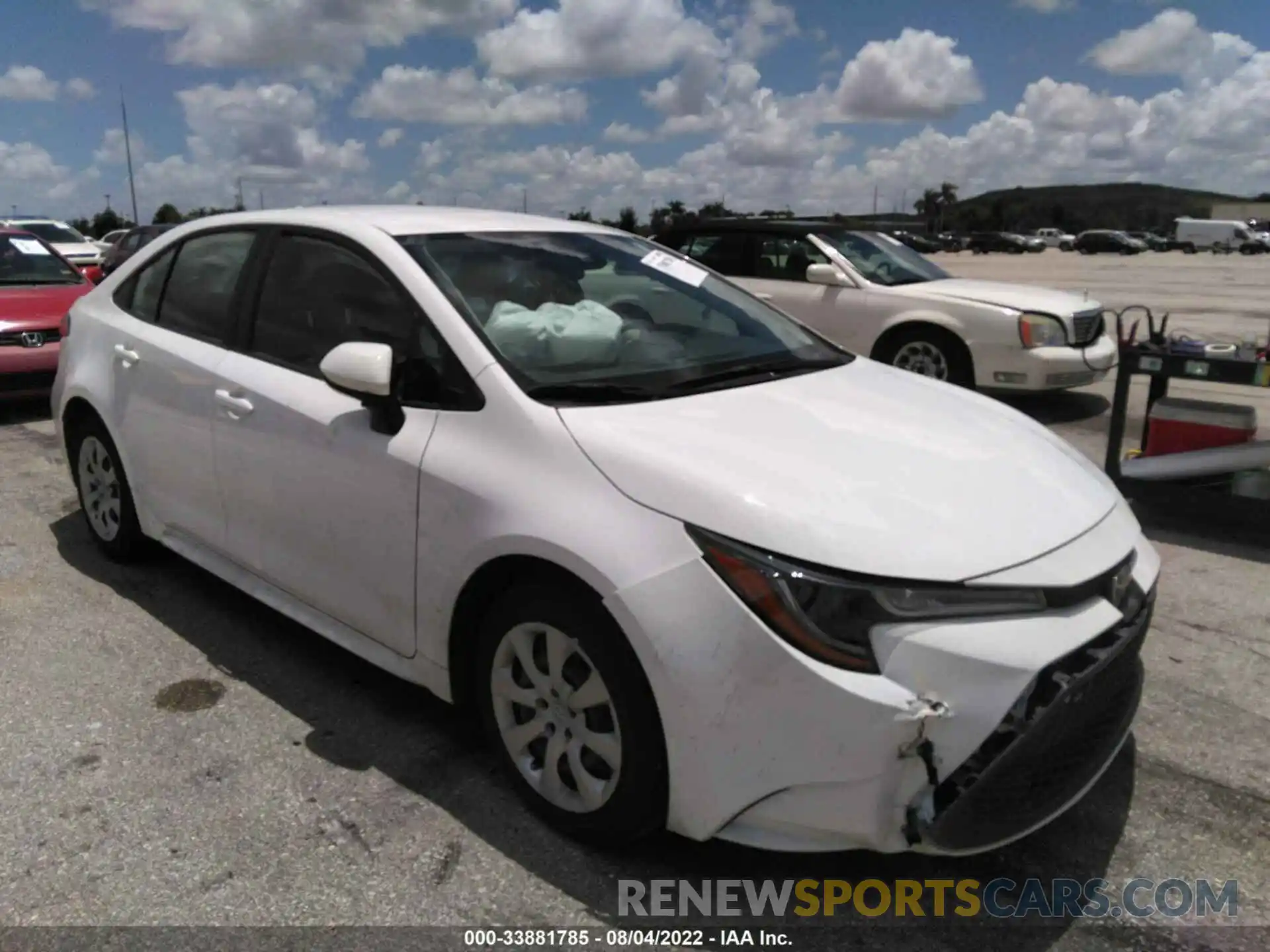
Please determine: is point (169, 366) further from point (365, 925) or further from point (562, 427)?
point (365, 925)

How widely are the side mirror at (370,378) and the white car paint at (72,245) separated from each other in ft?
53.8

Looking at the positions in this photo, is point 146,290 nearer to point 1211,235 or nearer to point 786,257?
point 786,257

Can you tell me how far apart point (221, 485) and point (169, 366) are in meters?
0.61

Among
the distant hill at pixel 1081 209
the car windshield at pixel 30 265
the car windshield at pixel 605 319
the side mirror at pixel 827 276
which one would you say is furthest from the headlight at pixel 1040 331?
the distant hill at pixel 1081 209

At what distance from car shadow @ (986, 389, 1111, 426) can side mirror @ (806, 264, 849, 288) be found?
174 cm

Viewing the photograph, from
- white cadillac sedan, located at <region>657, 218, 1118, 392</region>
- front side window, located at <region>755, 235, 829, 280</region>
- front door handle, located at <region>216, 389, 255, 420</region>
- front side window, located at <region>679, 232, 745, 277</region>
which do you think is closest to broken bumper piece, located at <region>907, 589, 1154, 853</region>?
front door handle, located at <region>216, 389, 255, 420</region>

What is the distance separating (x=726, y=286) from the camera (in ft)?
12.9

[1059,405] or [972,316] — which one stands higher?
[972,316]

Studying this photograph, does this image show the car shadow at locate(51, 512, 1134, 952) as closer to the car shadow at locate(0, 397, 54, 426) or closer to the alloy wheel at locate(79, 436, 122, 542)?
the alloy wheel at locate(79, 436, 122, 542)

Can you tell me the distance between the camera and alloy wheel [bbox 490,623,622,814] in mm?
2502

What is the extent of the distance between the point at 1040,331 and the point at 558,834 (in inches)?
252

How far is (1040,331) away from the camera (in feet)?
25.6

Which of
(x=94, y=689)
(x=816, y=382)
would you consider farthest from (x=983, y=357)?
(x=94, y=689)

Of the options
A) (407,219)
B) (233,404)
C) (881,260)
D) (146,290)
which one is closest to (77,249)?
(881,260)
